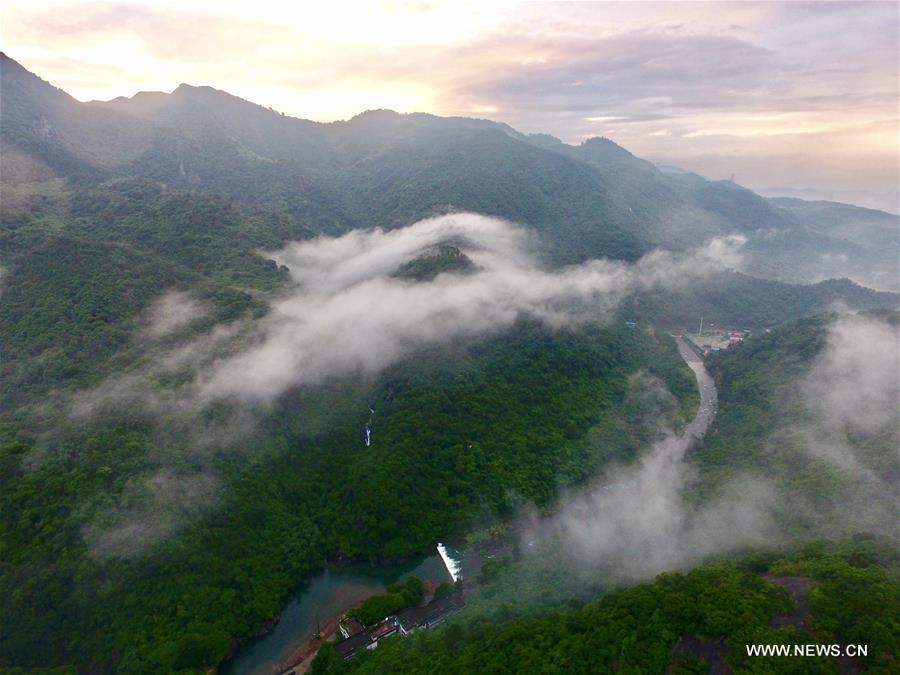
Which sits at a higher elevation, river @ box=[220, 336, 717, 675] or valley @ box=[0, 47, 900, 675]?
valley @ box=[0, 47, 900, 675]

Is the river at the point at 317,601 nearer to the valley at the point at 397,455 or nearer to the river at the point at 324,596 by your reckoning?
the river at the point at 324,596

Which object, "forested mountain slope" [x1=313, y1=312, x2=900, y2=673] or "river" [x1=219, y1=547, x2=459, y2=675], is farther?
"river" [x1=219, y1=547, x2=459, y2=675]

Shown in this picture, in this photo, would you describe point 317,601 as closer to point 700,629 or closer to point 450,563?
point 450,563

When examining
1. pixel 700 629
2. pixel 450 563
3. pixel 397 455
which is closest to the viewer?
pixel 700 629

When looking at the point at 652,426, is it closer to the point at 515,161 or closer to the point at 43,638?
the point at 43,638

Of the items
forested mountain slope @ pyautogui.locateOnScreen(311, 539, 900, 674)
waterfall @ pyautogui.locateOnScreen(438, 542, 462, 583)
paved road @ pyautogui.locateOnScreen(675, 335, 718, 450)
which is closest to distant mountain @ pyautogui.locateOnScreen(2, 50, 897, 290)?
paved road @ pyautogui.locateOnScreen(675, 335, 718, 450)

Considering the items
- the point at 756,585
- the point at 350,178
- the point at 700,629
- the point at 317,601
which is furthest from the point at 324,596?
the point at 350,178

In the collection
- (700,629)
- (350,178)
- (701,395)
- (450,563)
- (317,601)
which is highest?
(350,178)

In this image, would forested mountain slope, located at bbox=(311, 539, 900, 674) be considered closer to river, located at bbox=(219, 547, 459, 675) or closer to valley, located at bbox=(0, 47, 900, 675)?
valley, located at bbox=(0, 47, 900, 675)

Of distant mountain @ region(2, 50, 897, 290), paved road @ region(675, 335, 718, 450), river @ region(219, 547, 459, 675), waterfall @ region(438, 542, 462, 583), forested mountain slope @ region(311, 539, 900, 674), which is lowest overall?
river @ region(219, 547, 459, 675)

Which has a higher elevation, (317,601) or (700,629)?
(700,629)

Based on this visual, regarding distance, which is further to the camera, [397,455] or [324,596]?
[397,455]

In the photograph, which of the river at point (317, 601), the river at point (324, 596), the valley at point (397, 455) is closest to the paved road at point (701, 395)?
the valley at point (397, 455)
